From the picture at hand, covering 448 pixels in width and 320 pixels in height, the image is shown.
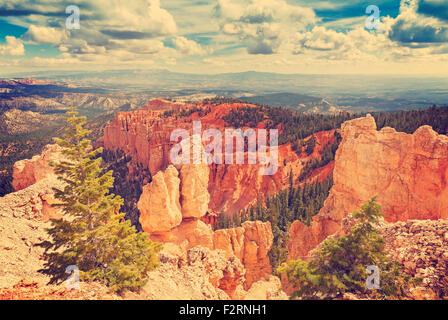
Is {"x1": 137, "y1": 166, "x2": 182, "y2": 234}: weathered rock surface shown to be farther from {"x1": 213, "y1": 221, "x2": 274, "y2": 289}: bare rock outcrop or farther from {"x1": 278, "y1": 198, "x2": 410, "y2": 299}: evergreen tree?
{"x1": 278, "y1": 198, "x2": 410, "y2": 299}: evergreen tree

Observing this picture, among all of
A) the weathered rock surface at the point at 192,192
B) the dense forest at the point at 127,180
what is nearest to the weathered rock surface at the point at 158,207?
the weathered rock surface at the point at 192,192

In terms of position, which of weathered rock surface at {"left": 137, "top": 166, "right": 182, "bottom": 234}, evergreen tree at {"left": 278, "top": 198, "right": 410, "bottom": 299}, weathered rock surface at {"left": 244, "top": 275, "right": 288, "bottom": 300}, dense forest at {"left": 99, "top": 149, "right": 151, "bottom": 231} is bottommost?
dense forest at {"left": 99, "top": 149, "right": 151, "bottom": 231}

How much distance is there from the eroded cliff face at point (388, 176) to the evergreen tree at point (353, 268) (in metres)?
11.3

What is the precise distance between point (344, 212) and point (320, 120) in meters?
61.6

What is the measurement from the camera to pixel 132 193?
198 feet

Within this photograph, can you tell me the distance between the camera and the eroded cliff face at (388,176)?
19031mm

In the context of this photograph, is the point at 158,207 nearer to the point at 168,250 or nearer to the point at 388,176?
the point at 168,250

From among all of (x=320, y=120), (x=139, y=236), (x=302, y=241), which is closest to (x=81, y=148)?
(x=139, y=236)

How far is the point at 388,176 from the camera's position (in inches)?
826

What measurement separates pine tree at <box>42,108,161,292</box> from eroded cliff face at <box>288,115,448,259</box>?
15.8 metres

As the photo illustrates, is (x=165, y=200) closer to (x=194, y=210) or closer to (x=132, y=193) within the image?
(x=194, y=210)

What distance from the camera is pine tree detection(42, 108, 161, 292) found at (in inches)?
454

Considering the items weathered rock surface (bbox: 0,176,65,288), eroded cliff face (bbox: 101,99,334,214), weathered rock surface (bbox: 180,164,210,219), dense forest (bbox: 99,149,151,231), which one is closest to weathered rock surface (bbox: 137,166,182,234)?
weathered rock surface (bbox: 180,164,210,219)

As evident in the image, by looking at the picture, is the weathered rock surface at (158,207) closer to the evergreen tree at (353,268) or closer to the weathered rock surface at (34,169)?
the weathered rock surface at (34,169)
